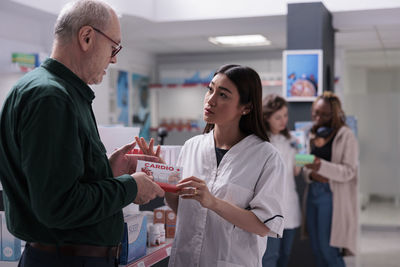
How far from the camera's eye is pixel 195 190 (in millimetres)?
1775

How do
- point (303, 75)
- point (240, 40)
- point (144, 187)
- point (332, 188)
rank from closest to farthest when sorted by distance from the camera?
point (144, 187) → point (332, 188) → point (303, 75) → point (240, 40)

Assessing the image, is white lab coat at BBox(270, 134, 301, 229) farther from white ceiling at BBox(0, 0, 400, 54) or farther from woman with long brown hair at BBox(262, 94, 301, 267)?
white ceiling at BBox(0, 0, 400, 54)

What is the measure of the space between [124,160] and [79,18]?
2.08ft

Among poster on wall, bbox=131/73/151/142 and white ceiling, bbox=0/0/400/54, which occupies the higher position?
white ceiling, bbox=0/0/400/54

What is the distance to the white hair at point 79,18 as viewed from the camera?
4.75 ft

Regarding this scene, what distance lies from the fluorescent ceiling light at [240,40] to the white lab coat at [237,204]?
5923mm

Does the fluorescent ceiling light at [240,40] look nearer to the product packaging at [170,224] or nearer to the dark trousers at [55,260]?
the product packaging at [170,224]

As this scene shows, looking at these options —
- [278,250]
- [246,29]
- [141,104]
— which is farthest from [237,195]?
[141,104]

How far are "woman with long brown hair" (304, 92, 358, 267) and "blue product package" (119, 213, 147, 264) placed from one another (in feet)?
7.17

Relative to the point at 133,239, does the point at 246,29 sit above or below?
above

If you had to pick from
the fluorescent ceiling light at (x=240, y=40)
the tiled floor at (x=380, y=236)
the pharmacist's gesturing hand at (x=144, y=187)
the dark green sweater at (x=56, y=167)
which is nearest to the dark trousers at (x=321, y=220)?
the tiled floor at (x=380, y=236)

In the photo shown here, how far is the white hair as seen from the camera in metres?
1.45

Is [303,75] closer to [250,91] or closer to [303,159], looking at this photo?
[303,159]

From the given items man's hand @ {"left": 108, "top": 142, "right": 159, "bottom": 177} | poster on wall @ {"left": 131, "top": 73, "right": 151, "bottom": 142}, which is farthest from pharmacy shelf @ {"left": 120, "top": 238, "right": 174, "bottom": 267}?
poster on wall @ {"left": 131, "top": 73, "right": 151, "bottom": 142}
